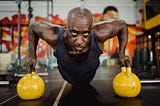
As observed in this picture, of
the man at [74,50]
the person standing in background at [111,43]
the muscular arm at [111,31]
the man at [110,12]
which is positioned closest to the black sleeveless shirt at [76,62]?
the man at [74,50]

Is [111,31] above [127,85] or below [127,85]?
above

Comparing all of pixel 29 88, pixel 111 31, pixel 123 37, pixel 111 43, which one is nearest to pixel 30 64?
pixel 29 88

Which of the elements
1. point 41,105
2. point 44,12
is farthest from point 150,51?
point 41,105

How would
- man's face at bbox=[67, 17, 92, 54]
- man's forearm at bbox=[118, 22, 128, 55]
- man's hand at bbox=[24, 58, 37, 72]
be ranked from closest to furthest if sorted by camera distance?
man's face at bbox=[67, 17, 92, 54], man's hand at bbox=[24, 58, 37, 72], man's forearm at bbox=[118, 22, 128, 55]

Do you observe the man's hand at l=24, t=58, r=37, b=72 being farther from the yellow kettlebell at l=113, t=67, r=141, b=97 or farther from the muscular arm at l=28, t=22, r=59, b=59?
the yellow kettlebell at l=113, t=67, r=141, b=97

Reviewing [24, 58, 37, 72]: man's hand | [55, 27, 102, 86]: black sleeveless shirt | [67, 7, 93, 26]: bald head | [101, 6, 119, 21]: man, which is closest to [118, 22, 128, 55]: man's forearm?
[55, 27, 102, 86]: black sleeveless shirt

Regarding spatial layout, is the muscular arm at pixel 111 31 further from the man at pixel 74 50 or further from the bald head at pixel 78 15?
the bald head at pixel 78 15

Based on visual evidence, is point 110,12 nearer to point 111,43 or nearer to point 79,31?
point 111,43

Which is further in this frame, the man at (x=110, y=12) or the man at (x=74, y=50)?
the man at (x=110, y=12)

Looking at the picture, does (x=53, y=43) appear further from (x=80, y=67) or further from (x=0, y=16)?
(x=0, y=16)

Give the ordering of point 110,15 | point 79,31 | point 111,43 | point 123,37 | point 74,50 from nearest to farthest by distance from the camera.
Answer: point 79,31
point 74,50
point 123,37
point 111,43
point 110,15

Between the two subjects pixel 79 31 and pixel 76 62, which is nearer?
pixel 79 31

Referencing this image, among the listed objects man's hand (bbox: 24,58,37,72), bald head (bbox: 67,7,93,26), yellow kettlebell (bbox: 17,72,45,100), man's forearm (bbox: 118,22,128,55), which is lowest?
yellow kettlebell (bbox: 17,72,45,100)

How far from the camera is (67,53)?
1.73 meters
